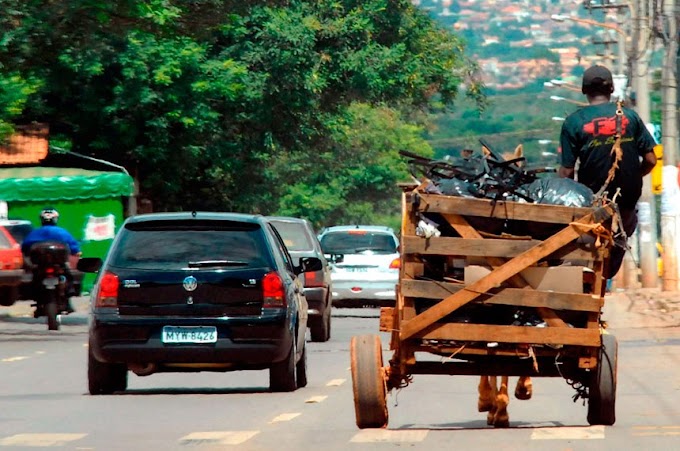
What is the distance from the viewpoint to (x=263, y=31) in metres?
42.8

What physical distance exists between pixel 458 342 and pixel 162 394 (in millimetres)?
4854

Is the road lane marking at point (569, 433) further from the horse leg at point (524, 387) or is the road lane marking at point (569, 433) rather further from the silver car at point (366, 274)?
the silver car at point (366, 274)

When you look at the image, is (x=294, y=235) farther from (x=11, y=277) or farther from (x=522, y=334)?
(x=522, y=334)

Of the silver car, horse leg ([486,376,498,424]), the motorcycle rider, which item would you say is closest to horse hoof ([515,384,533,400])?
horse leg ([486,376,498,424])

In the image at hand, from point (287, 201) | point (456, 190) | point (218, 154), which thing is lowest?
point (287, 201)

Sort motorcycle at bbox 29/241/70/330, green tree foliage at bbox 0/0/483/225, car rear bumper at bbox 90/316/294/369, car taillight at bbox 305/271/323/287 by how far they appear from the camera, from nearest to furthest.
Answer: car rear bumper at bbox 90/316/294/369
car taillight at bbox 305/271/323/287
motorcycle at bbox 29/241/70/330
green tree foliage at bbox 0/0/483/225

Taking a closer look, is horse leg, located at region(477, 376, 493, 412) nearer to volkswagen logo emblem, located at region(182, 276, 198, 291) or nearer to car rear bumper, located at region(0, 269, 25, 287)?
volkswagen logo emblem, located at region(182, 276, 198, 291)

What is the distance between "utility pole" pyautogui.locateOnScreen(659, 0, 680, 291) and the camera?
33.6m

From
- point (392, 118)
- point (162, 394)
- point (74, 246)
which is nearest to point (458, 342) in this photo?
point (162, 394)

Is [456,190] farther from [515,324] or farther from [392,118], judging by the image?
[392,118]

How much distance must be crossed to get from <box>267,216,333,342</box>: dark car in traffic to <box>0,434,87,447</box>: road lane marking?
37.2ft

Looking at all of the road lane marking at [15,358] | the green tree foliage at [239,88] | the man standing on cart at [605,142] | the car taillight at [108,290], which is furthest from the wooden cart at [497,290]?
the green tree foliage at [239,88]

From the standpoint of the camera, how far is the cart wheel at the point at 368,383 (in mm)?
11148

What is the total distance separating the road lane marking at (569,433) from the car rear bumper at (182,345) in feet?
Answer: 13.1
